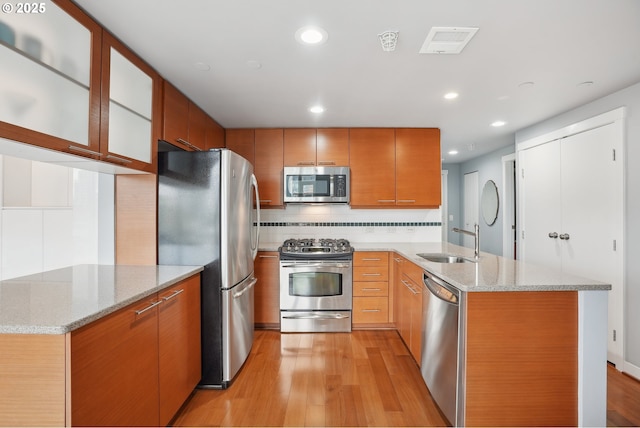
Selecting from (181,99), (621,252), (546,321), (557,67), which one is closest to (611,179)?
(621,252)

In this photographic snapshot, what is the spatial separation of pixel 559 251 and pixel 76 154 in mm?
4175

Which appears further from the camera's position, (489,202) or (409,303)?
(489,202)

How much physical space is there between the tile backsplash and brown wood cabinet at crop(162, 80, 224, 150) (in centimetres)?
122

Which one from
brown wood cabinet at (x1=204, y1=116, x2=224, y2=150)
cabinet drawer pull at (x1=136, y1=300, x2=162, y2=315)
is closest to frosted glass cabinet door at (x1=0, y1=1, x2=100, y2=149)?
cabinet drawer pull at (x1=136, y1=300, x2=162, y2=315)

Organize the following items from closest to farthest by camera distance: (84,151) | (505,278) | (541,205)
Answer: (84,151) → (505,278) → (541,205)

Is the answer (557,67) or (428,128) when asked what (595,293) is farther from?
(428,128)

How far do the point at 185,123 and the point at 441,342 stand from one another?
2.66 meters

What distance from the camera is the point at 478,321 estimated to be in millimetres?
1556

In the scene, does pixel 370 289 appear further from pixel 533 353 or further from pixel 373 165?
pixel 533 353

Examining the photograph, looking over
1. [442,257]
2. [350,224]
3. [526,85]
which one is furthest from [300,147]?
[526,85]

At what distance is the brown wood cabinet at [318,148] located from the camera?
3576 mm


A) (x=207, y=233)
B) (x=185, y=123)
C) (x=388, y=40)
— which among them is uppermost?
(x=388, y=40)

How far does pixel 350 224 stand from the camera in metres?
3.85

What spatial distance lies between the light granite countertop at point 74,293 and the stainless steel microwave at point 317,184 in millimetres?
1709
